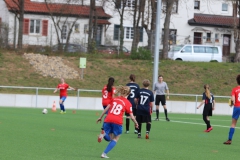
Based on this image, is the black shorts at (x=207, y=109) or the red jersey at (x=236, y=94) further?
the black shorts at (x=207, y=109)

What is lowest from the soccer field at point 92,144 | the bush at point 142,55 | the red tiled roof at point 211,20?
the soccer field at point 92,144

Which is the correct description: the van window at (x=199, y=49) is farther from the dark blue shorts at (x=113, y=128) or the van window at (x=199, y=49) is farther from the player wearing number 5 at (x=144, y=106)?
the dark blue shorts at (x=113, y=128)

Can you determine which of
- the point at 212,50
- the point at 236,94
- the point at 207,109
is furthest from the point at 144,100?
the point at 212,50

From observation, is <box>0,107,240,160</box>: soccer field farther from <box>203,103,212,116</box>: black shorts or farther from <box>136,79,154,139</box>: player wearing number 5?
<box>203,103,212,116</box>: black shorts

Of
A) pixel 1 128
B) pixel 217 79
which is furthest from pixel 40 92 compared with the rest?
pixel 1 128

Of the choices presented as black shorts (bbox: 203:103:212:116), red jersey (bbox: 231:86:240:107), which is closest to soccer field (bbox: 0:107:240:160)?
black shorts (bbox: 203:103:212:116)

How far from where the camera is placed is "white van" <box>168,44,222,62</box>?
165 ft

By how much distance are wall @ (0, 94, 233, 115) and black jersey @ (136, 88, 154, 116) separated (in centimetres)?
1733

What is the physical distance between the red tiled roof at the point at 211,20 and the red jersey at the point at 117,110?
59526 millimetres

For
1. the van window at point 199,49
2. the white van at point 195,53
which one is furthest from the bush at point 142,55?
the van window at point 199,49

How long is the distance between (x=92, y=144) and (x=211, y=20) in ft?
197

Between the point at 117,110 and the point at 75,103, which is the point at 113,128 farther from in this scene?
the point at 75,103

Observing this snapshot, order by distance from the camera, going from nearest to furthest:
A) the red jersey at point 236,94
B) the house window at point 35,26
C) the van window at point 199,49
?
the red jersey at point 236,94
the van window at point 199,49
the house window at point 35,26

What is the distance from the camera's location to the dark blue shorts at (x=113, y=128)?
511 inches
